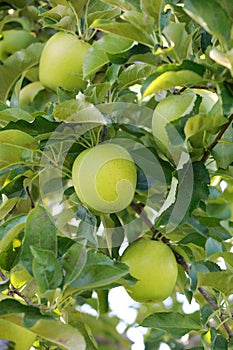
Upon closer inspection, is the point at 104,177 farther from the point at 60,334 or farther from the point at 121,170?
the point at 60,334

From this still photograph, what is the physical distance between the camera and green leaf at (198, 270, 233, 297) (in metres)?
1.11

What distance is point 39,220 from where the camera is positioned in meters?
1.02

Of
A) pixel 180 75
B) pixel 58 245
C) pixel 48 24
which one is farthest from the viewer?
pixel 48 24

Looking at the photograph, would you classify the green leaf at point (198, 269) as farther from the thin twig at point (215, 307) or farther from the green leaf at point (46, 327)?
the green leaf at point (46, 327)

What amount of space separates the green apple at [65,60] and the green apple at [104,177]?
23 centimetres

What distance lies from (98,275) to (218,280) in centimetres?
27

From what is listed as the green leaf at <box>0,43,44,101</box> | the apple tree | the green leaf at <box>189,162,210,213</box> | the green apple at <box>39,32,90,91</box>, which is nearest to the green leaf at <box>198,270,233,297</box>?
the apple tree

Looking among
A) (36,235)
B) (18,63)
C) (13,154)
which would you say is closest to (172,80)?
(36,235)

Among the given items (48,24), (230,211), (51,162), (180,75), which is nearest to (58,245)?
(51,162)

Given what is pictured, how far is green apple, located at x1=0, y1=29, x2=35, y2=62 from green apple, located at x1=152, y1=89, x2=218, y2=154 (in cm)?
79

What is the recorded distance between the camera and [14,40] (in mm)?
1822

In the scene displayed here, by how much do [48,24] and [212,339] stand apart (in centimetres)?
69

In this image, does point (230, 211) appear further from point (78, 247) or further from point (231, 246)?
point (78, 247)

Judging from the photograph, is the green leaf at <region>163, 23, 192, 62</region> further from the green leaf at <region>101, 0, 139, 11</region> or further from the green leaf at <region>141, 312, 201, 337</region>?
the green leaf at <region>141, 312, 201, 337</region>
